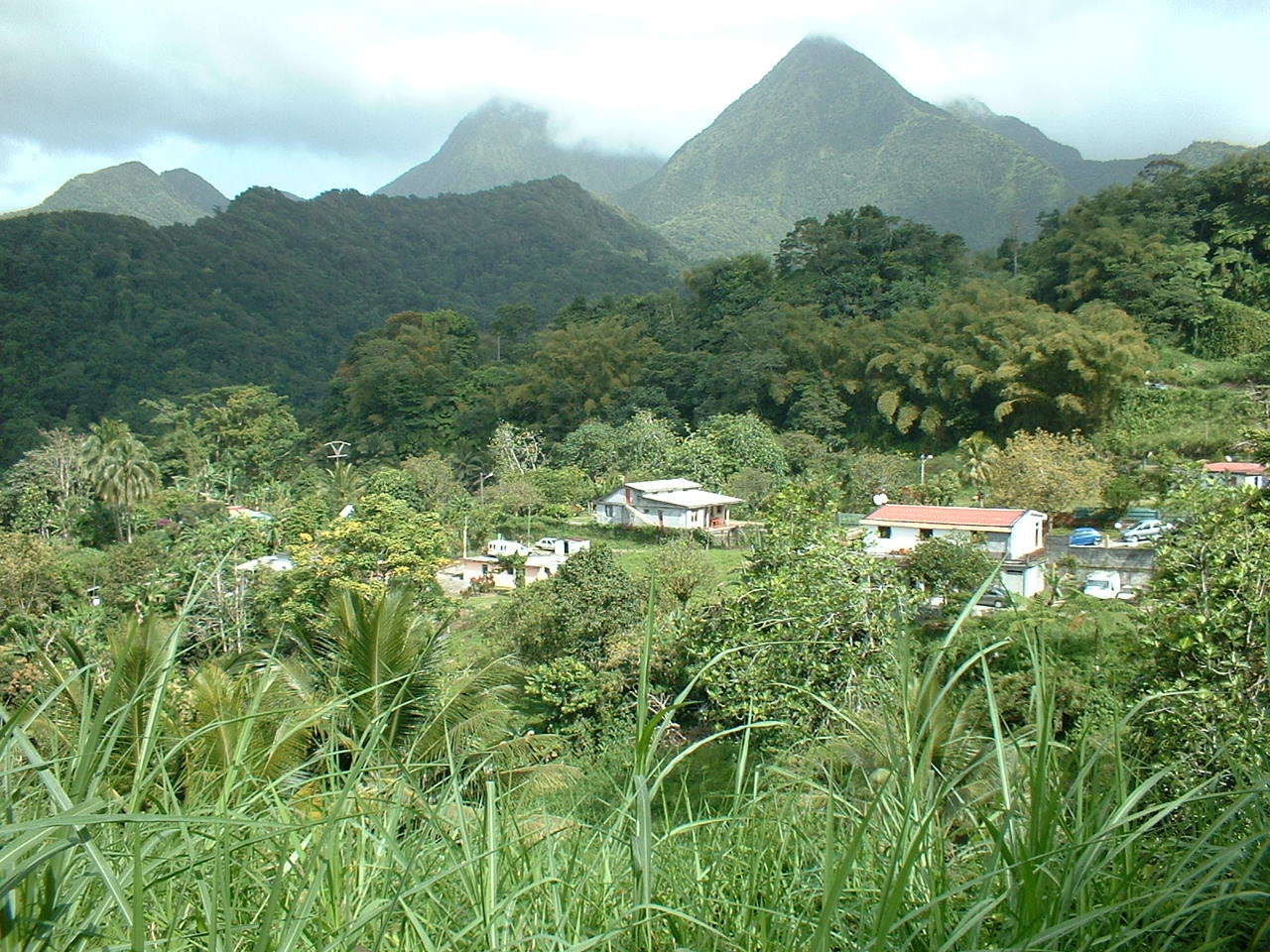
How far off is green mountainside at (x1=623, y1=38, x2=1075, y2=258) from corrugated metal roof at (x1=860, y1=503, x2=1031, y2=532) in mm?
42104

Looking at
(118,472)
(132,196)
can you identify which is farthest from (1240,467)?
(132,196)

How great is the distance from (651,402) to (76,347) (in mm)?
23116

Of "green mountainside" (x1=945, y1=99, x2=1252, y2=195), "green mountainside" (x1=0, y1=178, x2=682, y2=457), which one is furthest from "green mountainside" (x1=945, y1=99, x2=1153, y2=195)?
"green mountainside" (x1=0, y1=178, x2=682, y2=457)

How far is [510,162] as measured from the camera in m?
101

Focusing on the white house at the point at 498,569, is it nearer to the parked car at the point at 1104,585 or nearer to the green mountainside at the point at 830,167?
the parked car at the point at 1104,585

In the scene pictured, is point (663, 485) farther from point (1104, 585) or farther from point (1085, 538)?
point (1104, 585)

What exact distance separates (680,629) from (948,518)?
6812 millimetres

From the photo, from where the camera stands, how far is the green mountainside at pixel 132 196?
209ft

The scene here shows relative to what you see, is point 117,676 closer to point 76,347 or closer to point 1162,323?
point 1162,323

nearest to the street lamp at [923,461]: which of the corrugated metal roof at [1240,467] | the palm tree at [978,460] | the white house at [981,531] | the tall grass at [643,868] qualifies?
the palm tree at [978,460]

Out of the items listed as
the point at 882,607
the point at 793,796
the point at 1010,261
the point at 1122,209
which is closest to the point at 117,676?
the point at 793,796

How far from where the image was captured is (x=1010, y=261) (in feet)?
93.9

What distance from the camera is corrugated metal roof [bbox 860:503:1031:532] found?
1337 cm

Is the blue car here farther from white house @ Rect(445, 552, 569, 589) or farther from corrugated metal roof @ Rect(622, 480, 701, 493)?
corrugated metal roof @ Rect(622, 480, 701, 493)
